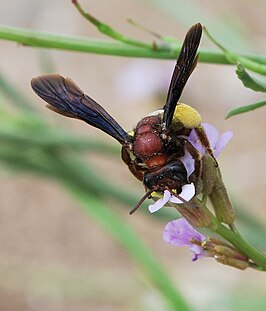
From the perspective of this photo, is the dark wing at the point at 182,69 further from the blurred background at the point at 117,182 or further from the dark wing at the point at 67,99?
the blurred background at the point at 117,182

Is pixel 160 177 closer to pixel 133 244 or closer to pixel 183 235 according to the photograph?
pixel 183 235

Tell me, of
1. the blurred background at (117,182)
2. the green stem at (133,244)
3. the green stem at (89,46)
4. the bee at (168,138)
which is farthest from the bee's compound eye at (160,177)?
the blurred background at (117,182)

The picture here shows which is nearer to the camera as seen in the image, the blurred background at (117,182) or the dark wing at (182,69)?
the dark wing at (182,69)

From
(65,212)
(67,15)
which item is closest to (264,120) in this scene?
(65,212)

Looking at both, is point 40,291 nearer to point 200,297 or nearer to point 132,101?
point 200,297

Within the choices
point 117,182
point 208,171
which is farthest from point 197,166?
point 117,182
